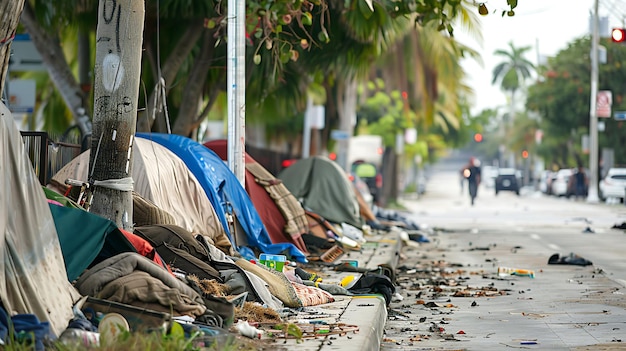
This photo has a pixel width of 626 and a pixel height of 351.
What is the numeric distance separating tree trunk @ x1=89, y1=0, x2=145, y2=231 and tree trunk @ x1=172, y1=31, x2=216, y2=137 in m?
12.2

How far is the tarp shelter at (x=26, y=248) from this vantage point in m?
7.79

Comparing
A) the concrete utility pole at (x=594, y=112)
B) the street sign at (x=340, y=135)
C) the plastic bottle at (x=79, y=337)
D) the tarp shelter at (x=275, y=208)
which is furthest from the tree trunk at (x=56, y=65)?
the concrete utility pole at (x=594, y=112)

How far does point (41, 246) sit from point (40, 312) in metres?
0.65

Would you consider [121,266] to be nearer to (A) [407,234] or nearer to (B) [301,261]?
(B) [301,261]

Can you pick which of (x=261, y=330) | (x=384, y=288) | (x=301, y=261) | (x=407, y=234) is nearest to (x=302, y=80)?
(x=407, y=234)

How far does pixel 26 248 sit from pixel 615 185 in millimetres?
49777

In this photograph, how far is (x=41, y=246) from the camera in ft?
27.2

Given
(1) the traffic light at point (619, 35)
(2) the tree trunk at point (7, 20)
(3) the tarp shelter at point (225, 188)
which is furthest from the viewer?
(1) the traffic light at point (619, 35)

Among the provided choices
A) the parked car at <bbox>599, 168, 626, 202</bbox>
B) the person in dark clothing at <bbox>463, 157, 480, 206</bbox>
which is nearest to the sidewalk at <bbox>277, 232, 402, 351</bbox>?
the person in dark clothing at <bbox>463, 157, 480, 206</bbox>

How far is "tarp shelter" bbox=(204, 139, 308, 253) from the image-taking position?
1859 centimetres

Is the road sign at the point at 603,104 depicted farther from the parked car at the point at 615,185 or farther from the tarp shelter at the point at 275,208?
the tarp shelter at the point at 275,208

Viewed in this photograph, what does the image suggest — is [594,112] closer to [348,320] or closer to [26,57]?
[26,57]

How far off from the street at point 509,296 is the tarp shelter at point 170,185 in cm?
258

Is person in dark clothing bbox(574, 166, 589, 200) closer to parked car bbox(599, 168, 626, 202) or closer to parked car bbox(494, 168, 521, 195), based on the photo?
parked car bbox(599, 168, 626, 202)
